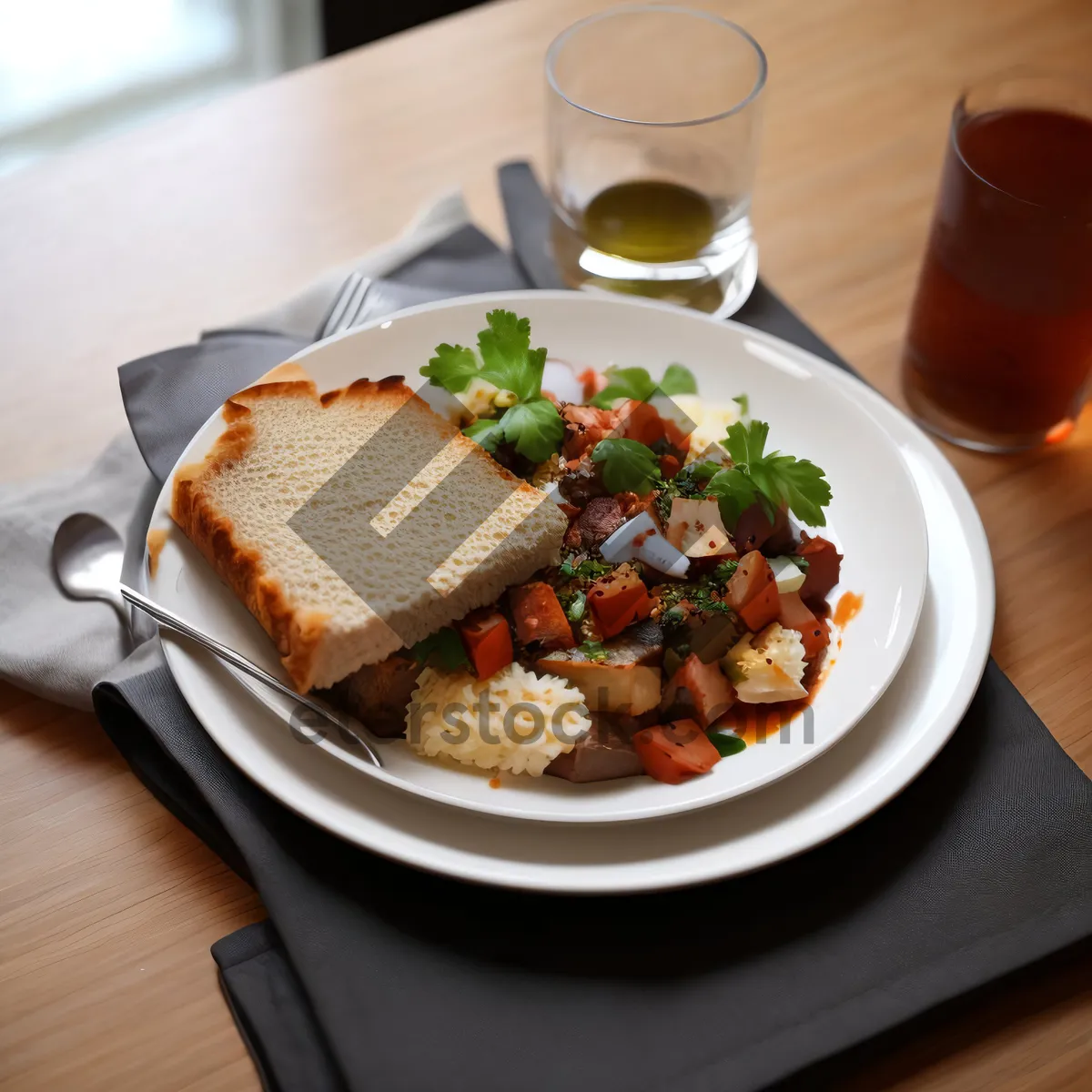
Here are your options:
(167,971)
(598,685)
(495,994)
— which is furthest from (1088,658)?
(167,971)

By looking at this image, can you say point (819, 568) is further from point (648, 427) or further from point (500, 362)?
point (500, 362)

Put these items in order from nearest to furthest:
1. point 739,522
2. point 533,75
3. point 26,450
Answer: point 739,522 → point 26,450 → point 533,75

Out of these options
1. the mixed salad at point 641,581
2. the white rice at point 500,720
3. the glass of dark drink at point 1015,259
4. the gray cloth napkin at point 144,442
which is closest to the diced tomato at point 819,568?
the mixed salad at point 641,581

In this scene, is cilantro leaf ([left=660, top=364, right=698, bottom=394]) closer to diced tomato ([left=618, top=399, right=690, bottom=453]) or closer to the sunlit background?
diced tomato ([left=618, top=399, right=690, bottom=453])

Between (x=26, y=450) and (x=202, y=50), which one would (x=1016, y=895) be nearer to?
(x=26, y=450)

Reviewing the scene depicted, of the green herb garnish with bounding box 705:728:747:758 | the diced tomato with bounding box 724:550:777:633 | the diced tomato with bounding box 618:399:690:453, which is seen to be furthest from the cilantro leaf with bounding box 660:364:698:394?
the green herb garnish with bounding box 705:728:747:758

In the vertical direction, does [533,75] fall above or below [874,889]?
above
